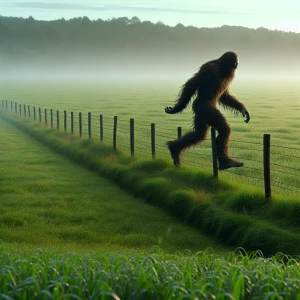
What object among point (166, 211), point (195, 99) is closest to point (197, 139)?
point (195, 99)

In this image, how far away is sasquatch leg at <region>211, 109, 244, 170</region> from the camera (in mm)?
14094

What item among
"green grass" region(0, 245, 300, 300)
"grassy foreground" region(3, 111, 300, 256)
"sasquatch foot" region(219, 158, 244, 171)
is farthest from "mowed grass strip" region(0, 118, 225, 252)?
"green grass" region(0, 245, 300, 300)

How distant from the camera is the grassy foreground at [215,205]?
10320 millimetres

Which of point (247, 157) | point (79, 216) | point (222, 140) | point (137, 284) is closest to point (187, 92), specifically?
point (222, 140)

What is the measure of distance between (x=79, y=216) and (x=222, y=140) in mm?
3750

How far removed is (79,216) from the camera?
12633 millimetres

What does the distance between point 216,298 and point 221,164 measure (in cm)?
938

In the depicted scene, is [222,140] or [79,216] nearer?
[79,216]

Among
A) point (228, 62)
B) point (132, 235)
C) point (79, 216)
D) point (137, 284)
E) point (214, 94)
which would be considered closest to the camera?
point (137, 284)

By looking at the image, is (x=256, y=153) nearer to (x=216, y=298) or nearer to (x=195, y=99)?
(x=195, y=99)

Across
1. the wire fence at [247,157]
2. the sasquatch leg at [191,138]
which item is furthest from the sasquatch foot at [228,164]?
the sasquatch leg at [191,138]

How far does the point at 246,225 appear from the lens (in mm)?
10922

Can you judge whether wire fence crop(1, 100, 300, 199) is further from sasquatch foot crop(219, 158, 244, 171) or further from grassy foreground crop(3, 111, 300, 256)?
grassy foreground crop(3, 111, 300, 256)

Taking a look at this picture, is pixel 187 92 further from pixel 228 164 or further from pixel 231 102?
pixel 228 164
